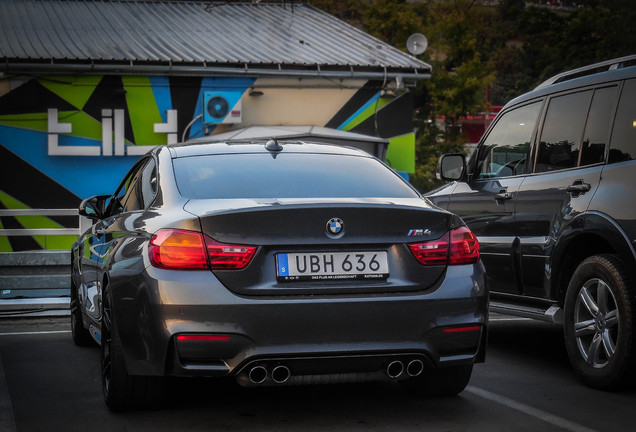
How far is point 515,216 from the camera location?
7.58 meters

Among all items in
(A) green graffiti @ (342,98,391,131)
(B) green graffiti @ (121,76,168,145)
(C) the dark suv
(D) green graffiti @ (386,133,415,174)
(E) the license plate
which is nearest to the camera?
(E) the license plate

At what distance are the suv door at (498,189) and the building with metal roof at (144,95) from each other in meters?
14.0

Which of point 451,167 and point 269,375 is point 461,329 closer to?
point 269,375

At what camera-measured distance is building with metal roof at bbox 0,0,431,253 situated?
73.5 ft

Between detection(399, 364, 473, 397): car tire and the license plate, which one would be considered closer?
the license plate

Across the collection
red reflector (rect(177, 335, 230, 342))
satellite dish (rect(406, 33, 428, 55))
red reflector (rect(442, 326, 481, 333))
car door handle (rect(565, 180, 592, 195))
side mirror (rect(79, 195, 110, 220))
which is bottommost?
red reflector (rect(177, 335, 230, 342))

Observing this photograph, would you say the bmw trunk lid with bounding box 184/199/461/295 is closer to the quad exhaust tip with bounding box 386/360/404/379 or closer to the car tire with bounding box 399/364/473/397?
the quad exhaust tip with bounding box 386/360/404/379

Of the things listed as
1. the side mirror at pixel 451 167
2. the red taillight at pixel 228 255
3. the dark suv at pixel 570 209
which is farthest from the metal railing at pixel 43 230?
the red taillight at pixel 228 255

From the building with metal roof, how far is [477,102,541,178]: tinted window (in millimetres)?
14044

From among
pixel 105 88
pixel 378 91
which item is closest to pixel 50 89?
pixel 105 88

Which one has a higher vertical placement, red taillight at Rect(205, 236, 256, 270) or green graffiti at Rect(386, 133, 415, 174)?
red taillight at Rect(205, 236, 256, 270)

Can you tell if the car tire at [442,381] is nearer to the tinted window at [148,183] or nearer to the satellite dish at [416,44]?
the tinted window at [148,183]

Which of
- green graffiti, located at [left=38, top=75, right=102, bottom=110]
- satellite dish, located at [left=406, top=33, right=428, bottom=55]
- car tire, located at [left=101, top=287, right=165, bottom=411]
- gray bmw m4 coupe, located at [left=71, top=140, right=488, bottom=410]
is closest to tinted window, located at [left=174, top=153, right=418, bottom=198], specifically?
gray bmw m4 coupe, located at [left=71, top=140, right=488, bottom=410]

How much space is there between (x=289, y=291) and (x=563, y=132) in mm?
3054
